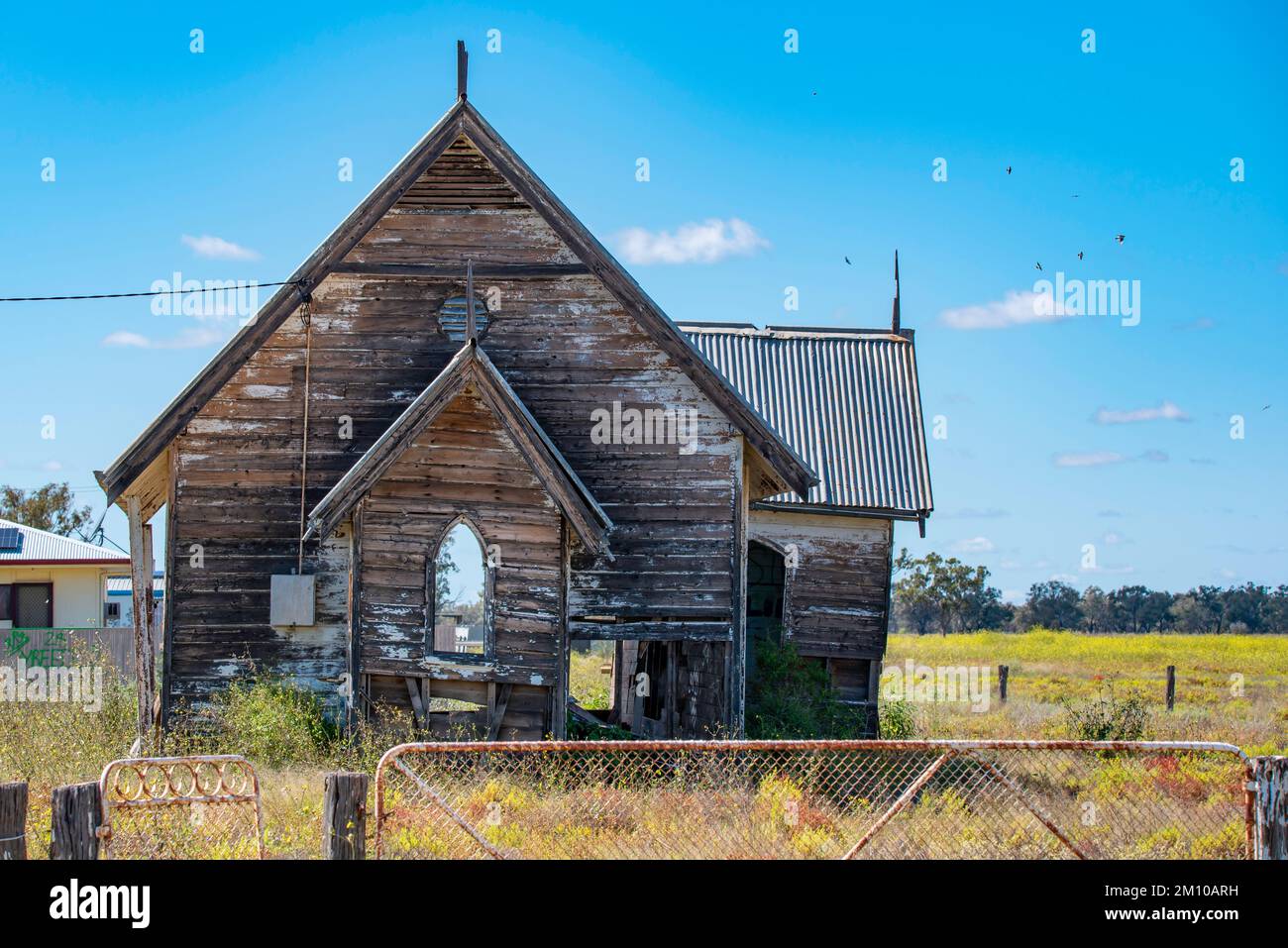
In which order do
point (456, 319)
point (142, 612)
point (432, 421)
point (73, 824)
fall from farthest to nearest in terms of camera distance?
point (142, 612)
point (456, 319)
point (432, 421)
point (73, 824)

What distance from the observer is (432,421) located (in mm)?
14312

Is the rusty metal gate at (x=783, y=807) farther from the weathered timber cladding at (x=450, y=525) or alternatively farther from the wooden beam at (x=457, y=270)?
the wooden beam at (x=457, y=270)

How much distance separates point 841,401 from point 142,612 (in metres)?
14.0

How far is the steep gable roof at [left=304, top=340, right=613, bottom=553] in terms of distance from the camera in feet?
46.0

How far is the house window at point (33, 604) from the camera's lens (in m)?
34.7

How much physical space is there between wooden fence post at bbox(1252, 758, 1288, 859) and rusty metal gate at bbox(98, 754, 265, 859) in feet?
20.8

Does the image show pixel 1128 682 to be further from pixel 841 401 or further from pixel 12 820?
pixel 12 820

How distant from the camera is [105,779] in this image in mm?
7859

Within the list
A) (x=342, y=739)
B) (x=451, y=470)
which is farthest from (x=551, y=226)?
(x=342, y=739)

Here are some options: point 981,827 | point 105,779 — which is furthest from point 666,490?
point 105,779

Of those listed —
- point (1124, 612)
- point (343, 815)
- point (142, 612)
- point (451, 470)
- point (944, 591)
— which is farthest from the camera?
point (1124, 612)

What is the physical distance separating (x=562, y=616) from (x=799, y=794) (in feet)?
13.5

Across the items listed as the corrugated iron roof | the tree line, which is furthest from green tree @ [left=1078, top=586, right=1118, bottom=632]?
the corrugated iron roof

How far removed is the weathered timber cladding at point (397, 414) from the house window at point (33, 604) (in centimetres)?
2230
